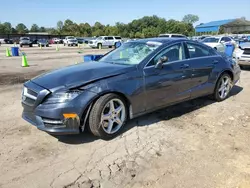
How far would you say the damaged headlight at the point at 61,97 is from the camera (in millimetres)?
3707

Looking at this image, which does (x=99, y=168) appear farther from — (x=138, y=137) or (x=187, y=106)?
(x=187, y=106)

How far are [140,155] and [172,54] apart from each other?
7.35ft

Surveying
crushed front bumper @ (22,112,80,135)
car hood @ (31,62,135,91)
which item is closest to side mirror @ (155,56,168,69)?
car hood @ (31,62,135,91)

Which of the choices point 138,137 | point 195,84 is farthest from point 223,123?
point 138,137

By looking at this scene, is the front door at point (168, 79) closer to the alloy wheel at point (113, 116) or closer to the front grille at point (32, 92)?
the alloy wheel at point (113, 116)

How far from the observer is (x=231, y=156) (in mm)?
3627

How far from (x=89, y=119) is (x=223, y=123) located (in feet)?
8.60

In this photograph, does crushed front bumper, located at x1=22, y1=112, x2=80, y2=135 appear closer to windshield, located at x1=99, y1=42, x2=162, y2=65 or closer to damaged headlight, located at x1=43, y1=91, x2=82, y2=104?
damaged headlight, located at x1=43, y1=91, x2=82, y2=104

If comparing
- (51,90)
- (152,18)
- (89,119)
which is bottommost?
(89,119)

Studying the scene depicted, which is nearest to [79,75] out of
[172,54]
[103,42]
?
[172,54]

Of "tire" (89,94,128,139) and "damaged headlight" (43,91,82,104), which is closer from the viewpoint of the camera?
"damaged headlight" (43,91,82,104)

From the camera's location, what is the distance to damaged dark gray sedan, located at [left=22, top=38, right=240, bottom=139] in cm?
376

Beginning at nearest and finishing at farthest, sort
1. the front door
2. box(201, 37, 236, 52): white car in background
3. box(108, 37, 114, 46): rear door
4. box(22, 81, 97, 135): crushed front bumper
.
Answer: box(22, 81, 97, 135): crushed front bumper → the front door → box(201, 37, 236, 52): white car in background → box(108, 37, 114, 46): rear door

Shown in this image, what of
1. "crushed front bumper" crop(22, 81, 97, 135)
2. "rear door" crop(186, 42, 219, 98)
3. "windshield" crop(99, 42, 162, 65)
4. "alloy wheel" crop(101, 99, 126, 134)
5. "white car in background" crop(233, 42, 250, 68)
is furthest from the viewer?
"white car in background" crop(233, 42, 250, 68)
